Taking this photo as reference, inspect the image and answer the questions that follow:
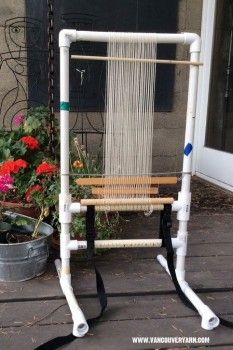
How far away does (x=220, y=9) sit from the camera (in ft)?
11.9

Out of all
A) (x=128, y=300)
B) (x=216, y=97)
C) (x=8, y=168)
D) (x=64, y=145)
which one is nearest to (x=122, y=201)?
(x=64, y=145)

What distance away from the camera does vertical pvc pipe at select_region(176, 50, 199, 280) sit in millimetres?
1696

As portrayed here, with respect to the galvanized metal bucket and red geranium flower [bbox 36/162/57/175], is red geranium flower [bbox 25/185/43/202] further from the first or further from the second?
the galvanized metal bucket

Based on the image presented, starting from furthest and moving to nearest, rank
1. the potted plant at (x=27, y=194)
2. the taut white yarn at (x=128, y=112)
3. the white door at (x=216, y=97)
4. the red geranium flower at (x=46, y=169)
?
the white door at (x=216, y=97), the red geranium flower at (x=46, y=169), the potted plant at (x=27, y=194), the taut white yarn at (x=128, y=112)

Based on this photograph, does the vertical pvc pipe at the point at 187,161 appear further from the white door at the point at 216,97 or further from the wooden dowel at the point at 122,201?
the white door at the point at 216,97

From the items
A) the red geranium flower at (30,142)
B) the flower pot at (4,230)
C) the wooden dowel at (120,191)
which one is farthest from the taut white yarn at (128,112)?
the red geranium flower at (30,142)

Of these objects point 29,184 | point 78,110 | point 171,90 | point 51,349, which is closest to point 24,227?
point 29,184

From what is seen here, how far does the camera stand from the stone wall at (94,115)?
329cm

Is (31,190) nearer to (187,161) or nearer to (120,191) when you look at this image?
(120,191)

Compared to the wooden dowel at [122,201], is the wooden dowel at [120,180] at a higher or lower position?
higher

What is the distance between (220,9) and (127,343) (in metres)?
3.17

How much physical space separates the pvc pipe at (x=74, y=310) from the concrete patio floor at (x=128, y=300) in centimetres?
4

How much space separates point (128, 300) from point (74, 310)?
1.01 feet

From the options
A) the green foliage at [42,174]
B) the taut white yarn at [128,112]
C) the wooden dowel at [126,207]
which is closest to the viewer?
the taut white yarn at [128,112]
